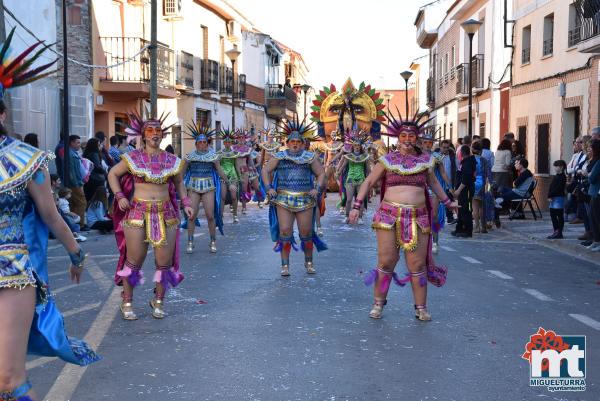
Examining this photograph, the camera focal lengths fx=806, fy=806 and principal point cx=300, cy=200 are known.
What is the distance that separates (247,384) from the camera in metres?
5.28

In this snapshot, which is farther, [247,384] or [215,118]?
[215,118]

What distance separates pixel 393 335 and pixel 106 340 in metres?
2.35

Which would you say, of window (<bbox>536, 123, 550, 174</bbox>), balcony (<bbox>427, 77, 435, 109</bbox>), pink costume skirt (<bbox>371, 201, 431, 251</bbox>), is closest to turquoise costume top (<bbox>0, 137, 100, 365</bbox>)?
pink costume skirt (<bbox>371, 201, 431, 251</bbox>)

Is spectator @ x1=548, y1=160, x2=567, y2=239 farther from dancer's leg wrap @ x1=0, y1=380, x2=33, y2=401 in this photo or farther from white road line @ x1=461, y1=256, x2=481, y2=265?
dancer's leg wrap @ x1=0, y1=380, x2=33, y2=401

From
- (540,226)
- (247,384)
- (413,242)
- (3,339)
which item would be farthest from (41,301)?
(540,226)

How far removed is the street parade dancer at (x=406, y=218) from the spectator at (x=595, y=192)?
5773 mm

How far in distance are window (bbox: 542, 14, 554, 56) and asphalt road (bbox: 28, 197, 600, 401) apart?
41.1 ft

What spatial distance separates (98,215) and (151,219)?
28.4ft

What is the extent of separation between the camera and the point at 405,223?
7.30 m

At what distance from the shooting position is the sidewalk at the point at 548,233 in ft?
42.7

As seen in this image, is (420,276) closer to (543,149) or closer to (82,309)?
(82,309)

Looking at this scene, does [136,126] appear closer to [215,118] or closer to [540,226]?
[540,226]

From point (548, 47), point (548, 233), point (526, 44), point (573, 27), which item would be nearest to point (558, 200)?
point (548, 233)
